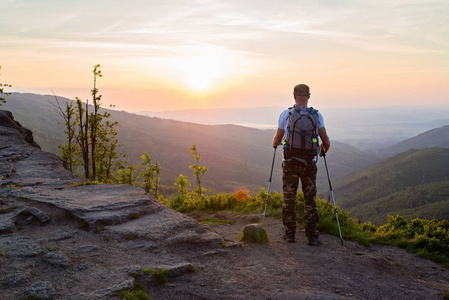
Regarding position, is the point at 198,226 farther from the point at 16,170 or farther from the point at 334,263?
the point at 16,170

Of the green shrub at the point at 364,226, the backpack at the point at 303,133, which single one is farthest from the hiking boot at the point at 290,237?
the backpack at the point at 303,133

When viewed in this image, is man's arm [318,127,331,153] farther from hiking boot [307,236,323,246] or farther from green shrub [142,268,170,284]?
green shrub [142,268,170,284]

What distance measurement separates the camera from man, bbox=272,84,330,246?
8.85 meters

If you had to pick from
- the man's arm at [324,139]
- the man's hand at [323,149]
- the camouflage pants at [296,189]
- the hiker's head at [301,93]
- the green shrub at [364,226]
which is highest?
the hiker's head at [301,93]

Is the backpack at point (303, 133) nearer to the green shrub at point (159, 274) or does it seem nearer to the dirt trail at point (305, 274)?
the dirt trail at point (305, 274)

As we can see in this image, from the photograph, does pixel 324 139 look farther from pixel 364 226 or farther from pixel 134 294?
pixel 134 294

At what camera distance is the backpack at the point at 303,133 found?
8.68 m

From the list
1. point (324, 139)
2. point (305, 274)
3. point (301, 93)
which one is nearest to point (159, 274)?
point (305, 274)

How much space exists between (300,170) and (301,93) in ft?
7.14

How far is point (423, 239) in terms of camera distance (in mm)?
10180

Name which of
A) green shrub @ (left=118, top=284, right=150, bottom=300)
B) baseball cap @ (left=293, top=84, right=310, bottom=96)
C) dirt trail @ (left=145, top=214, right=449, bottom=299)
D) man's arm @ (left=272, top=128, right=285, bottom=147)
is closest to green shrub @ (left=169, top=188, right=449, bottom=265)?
dirt trail @ (left=145, top=214, right=449, bottom=299)

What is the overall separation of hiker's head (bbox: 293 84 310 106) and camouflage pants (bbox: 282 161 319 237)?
5.67 ft

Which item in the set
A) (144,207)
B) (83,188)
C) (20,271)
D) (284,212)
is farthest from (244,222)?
(20,271)

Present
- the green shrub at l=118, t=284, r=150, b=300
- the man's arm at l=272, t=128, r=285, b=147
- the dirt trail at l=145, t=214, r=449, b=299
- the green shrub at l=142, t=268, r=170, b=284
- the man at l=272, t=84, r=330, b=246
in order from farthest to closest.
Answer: the man's arm at l=272, t=128, r=285, b=147 < the man at l=272, t=84, r=330, b=246 < the green shrub at l=142, t=268, r=170, b=284 < the dirt trail at l=145, t=214, r=449, b=299 < the green shrub at l=118, t=284, r=150, b=300
